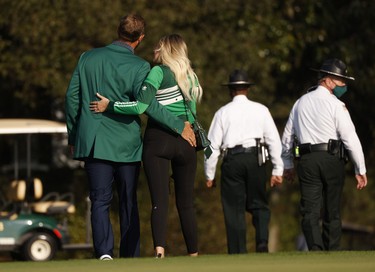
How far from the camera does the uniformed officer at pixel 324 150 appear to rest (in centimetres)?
1352

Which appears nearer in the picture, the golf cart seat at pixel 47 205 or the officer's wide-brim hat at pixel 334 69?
the officer's wide-brim hat at pixel 334 69

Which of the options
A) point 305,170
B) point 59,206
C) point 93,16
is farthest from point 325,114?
point 93,16

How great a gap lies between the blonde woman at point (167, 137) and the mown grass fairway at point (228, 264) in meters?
0.59

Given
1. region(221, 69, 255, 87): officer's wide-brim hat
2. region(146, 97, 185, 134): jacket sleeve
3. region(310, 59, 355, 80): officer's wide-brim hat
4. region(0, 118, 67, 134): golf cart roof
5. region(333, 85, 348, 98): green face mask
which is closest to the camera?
region(146, 97, 185, 134): jacket sleeve

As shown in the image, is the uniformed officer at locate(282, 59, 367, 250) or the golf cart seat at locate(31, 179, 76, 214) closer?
the uniformed officer at locate(282, 59, 367, 250)

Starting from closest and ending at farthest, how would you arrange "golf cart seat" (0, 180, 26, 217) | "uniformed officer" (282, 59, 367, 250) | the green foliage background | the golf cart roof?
1. "uniformed officer" (282, 59, 367, 250)
2. the golf cart roof
3. "golf cart seat" (0, 180, 26, 217)
4. the green foliage background

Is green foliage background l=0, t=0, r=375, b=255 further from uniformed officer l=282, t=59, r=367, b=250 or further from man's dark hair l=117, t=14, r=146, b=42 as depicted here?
man's dark hair l=117, t=14, r=146, b=42

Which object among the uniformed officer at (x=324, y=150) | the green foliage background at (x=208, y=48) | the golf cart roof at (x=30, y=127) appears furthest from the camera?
the green foliage background at (x=208, y=48)

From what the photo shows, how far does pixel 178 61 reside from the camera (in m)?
12.1

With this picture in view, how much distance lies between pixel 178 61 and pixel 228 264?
1.92m

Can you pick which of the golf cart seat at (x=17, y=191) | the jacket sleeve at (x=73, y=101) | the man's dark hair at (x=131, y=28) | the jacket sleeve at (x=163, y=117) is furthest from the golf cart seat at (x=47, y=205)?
the jacket sleeve at (x=163, y=117)

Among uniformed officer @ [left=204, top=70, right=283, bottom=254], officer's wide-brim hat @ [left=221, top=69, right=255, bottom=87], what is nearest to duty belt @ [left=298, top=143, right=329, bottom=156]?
uniformed officer @ [left=204, top=70, right=283, bottom=254]

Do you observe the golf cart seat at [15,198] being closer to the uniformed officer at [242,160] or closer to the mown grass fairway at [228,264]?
the uniformed officer at [242,160]

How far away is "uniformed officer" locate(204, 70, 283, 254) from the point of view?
47.2ft
